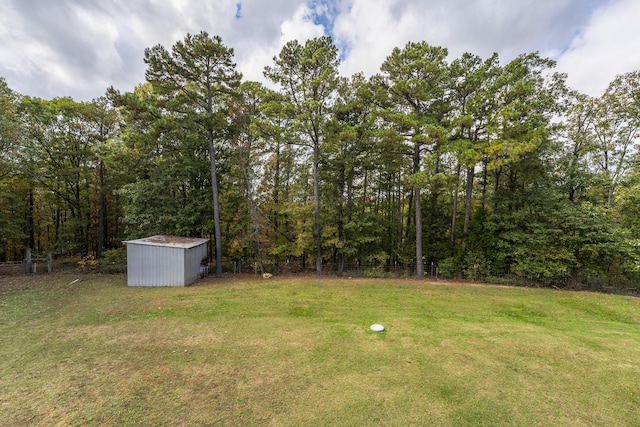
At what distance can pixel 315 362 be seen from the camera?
428 cm

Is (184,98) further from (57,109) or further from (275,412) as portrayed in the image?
(275,412)

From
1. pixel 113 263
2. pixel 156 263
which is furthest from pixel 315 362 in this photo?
pixel 113 263

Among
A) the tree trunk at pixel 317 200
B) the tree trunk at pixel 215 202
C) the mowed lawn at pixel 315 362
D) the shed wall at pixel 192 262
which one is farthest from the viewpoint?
the tree trunk at pixel 215 202

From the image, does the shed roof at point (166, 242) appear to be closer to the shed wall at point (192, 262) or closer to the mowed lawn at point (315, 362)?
the shed wall at point (192, 262)

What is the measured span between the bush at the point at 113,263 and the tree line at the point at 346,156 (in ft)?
3.73

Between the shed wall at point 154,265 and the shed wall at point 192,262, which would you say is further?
the shed wall at point 192,262

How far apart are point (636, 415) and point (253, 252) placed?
12.8 meters

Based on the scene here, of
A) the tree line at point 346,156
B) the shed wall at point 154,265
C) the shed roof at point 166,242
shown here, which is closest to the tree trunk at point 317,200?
the tree line at point 346,156

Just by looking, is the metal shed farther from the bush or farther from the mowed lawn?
the bush

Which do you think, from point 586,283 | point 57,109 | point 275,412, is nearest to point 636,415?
point 275,412

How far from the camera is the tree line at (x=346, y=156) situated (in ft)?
34.2

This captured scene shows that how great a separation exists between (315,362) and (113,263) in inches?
517

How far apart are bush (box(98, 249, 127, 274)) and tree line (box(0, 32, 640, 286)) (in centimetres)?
114

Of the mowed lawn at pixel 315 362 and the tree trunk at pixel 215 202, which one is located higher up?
the tree trunk at pixel 215 202
